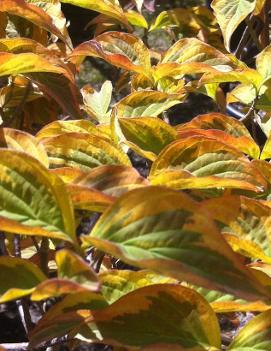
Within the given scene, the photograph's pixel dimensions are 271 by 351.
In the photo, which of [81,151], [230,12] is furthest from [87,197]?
[230,12]

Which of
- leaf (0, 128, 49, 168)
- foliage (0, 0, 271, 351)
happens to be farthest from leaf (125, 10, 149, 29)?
leaf (0, 128, 49, 168)

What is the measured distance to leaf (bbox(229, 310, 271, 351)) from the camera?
0.58 metres

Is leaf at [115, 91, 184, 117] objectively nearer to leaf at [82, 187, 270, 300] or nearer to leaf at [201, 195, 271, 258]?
leaf at [201, 195, 271, 258]

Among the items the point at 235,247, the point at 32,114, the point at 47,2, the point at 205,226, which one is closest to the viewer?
the point at 205,226

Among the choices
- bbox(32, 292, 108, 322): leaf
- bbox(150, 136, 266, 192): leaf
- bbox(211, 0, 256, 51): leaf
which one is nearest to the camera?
bbox(32, 292, 108, 322): leaf

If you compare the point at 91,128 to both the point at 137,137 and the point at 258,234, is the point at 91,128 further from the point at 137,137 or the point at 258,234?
the point at 258,234

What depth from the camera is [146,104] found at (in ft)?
2.68

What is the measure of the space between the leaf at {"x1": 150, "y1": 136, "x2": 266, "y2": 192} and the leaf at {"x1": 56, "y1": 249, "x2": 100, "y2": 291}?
192 millimetres

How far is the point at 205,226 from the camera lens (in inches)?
19.5

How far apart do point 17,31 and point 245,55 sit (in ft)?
2.49

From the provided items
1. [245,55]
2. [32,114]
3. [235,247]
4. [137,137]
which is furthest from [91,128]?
[245,55]

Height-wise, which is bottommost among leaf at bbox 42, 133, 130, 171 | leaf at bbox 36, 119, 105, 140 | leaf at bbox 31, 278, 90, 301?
leaf at bbox 36, 119, 105, 140

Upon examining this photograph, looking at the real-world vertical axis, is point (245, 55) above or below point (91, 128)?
below

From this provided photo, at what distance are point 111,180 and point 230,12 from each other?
63 centimetres
